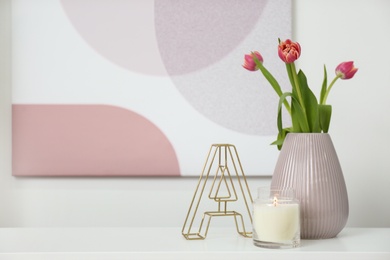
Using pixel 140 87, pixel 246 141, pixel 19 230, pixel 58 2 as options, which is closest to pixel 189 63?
pixel 140 87

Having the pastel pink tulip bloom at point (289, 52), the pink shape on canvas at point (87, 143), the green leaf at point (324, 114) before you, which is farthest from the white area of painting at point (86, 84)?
the pastel pink tulip bloom at point (289, 52)

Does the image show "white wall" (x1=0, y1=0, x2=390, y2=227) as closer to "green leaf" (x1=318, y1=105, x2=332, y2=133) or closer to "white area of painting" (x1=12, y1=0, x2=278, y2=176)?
"white area of painting" (x1=12, y1=0, x2=278, y2=176)

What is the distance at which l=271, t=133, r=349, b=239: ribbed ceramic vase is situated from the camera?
1.09 metres

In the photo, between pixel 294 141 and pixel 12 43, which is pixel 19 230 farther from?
pixel 294 141

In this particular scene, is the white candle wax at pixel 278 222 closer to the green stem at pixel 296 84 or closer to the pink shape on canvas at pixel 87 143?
the green stem at pixel 296 84

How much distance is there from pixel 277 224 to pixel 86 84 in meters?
0.64

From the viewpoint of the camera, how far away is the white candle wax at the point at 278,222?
1010 millimetres

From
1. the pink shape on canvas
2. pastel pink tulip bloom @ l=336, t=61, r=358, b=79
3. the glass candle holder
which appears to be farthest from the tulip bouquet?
the pink shape on canvas

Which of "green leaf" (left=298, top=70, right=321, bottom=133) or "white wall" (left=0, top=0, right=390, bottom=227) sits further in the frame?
"white wall" (left=0, top=0, right=390, bottom=227)

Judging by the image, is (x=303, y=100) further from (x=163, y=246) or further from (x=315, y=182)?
(x=163, y=246)

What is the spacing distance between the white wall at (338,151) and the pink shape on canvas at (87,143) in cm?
3

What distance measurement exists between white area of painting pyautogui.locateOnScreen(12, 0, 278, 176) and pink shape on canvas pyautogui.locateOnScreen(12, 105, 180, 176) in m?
0.02

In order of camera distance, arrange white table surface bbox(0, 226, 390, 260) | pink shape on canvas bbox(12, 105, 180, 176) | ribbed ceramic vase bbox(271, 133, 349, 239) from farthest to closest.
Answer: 1. pink shape on canvas bbox(12, 105, 180, 176)
2. ribbed ceramic vase bbox(271, 133, 349, 239)
3. white table surface bbox(0, 226, 390, 260)

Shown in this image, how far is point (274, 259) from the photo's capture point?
0.98 metres
